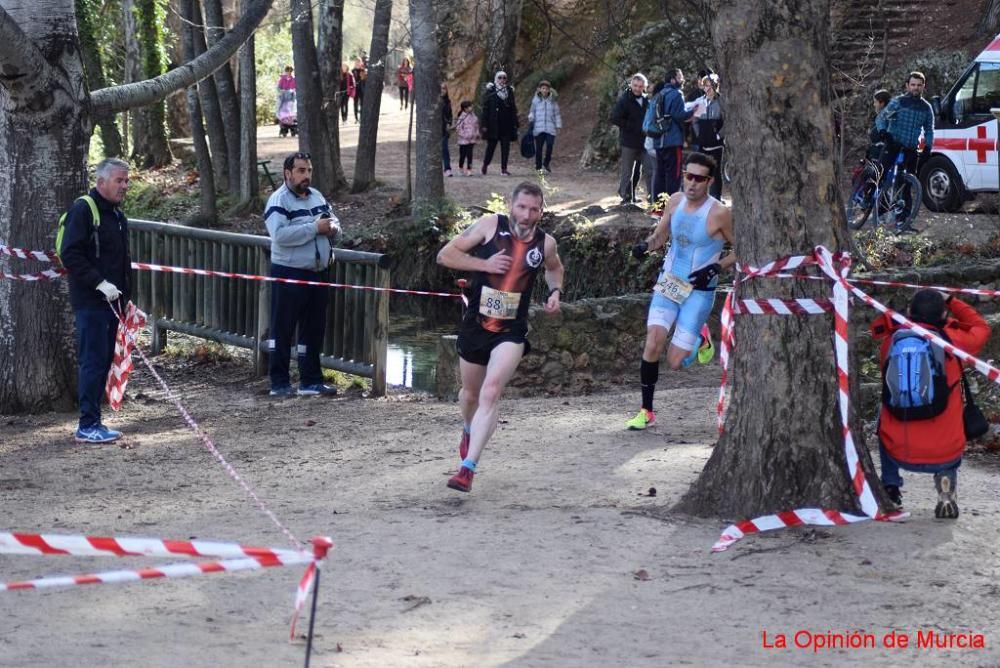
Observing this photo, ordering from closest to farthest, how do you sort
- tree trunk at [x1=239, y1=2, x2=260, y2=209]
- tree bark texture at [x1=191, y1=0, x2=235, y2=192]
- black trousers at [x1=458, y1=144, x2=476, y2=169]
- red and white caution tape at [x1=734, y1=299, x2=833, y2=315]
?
1. red and white caution tape at [x1=734, y1=299, x2=833, y2=315]
2. tree trunk at [x1=239, y1=2, x2=260, y2=209]
3. tree bark texture at [x1=191, y1=0, x2=235, y2=192]
4. black trousers at [x1=458, y1=144, x2=476, y2=169]

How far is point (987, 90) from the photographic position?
2017 cm

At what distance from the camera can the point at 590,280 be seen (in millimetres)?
18531

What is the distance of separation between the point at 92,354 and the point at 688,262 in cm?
412

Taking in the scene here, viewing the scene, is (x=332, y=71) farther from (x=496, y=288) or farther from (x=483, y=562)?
(x=483, y=562)

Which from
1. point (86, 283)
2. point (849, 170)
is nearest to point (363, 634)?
point (86, 283)

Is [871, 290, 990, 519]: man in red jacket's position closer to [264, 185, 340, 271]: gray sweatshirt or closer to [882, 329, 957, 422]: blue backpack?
[882, 329, 957, 422]: blue backpack

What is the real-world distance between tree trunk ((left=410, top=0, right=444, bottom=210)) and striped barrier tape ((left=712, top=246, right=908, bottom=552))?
1356 cm

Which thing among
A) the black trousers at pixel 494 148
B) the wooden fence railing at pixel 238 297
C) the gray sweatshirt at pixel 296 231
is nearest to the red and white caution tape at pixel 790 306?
the wooden fence railing at pixel 238 297

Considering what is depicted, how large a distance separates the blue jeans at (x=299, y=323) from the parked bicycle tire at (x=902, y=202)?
907 centimetres

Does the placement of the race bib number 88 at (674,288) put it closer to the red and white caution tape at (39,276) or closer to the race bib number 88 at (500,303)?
the race bib number 88 at (500,303)

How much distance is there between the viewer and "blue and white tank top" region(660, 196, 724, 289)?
369 inches

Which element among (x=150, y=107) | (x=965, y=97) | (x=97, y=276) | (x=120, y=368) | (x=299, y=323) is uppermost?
(x=965, y=97)

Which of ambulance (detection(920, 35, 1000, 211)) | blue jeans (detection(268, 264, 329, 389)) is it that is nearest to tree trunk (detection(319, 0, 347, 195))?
ambulance (detection(920, 35, 1000, 211))

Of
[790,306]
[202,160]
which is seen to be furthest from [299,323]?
[202,160]
